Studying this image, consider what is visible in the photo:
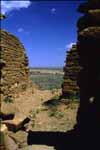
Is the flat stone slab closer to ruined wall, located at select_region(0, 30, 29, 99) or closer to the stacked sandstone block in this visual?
the stacked sandstone block

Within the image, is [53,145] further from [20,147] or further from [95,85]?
[95,85]

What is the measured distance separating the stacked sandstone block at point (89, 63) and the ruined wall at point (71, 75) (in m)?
7.44

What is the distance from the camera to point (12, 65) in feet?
65.5

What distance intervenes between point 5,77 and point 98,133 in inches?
362

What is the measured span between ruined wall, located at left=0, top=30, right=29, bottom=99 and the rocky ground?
84 centimetres

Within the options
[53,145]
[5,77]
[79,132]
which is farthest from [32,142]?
[5,77]

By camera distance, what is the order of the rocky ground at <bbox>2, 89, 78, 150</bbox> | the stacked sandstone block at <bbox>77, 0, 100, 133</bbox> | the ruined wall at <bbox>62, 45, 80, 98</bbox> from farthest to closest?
the ruined wall at <bbox>62, 45, 80, 98</bbox> → the rocky ground at <bbox>2, 89, 78, 150</bbox> → the stacked sandstone block at <bbox>77, 0, 100, 133</bbox>

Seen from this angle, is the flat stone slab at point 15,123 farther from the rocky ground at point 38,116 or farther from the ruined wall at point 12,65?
the ruined wall at point 12,65

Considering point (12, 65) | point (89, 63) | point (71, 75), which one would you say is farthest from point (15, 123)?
point (12, 65)

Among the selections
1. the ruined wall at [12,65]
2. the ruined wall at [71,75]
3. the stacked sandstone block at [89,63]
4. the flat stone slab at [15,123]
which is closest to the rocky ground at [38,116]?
the flat stone slab at [15,123]

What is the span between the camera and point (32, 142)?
1109 cm

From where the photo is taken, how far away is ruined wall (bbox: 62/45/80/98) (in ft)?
59.9

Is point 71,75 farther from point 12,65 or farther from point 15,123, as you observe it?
point 15,123

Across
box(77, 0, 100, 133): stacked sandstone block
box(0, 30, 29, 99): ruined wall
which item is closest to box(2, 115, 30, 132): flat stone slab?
box(77, 0, 100, 133): stacked sandstone block
